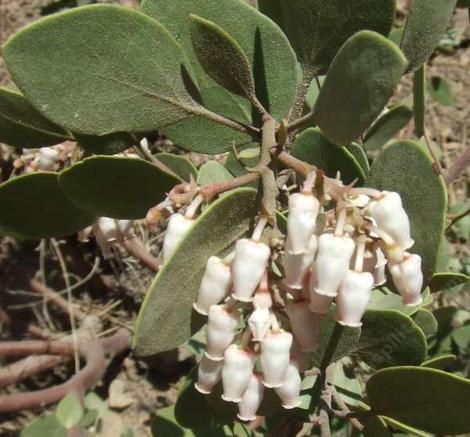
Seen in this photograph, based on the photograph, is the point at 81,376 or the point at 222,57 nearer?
the point at 222,57

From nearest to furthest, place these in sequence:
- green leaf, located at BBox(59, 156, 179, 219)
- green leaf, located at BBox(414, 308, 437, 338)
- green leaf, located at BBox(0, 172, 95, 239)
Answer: green leaf, located at BBox(59, 156, 179, 219) < green leaf, located at BBox(0, 172, 95, 239) < green leaf, located at BBox(414, 308, 437, 338)

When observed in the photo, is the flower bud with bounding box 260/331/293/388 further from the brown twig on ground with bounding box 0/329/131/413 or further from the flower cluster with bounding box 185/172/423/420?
the brown twig on ground with bounding box 0/329/131/413

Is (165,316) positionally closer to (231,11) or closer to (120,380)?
(231,11)

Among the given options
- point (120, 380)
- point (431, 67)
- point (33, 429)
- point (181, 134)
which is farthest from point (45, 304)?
point (431, 67)

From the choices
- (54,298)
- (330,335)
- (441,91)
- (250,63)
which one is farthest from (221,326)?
(441,91)

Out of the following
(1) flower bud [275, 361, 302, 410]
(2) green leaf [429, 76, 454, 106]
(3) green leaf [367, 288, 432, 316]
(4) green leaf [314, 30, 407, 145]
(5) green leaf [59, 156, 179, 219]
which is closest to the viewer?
(4) green leaf [314, 30, 407, 145]

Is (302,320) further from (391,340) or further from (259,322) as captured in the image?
(391,340)

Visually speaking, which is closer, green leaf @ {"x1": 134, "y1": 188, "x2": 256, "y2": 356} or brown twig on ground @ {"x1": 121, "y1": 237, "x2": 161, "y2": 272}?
green leaf @ {"x1": 134, "y1": 188, "x2": 256, "y2": 356}

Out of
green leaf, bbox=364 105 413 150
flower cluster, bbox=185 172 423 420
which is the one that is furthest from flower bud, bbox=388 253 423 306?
green leaf, bbox=364 105 413 150
